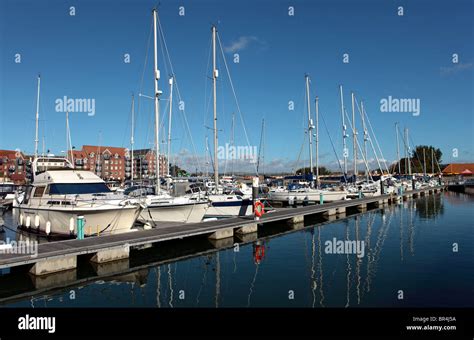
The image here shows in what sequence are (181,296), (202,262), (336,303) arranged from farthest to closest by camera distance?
1. (202,262)
2. (181,296)
3. (336,303)

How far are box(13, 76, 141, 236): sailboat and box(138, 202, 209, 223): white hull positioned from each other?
2.18 meters

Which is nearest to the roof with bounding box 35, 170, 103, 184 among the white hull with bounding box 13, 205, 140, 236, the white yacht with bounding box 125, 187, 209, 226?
the white hull with bounding box 13, 205, 140, 236

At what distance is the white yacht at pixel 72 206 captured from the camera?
1970cm

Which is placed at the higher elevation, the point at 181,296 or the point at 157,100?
the point at 157,100

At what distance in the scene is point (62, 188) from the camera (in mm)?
22344

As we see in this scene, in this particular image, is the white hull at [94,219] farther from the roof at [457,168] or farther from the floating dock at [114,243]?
the roof at [457,168]

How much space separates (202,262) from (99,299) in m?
5.87

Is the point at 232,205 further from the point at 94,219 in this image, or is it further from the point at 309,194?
the point at 309,194

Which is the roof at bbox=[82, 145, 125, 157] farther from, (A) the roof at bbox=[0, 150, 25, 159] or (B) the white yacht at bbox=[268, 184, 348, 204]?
(B) the white yacht at bbox=[268, 184, 348, 204]

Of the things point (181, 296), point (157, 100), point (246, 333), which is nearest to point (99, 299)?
point (181, 296)

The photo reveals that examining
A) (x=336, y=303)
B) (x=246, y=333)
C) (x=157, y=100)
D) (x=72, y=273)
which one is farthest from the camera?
(x=157, y=100)

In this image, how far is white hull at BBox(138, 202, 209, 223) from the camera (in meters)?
23.9

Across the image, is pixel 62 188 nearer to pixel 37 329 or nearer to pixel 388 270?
pixel 37 329

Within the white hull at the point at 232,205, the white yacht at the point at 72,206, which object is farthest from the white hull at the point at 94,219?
the white hull at the point at 232,205
